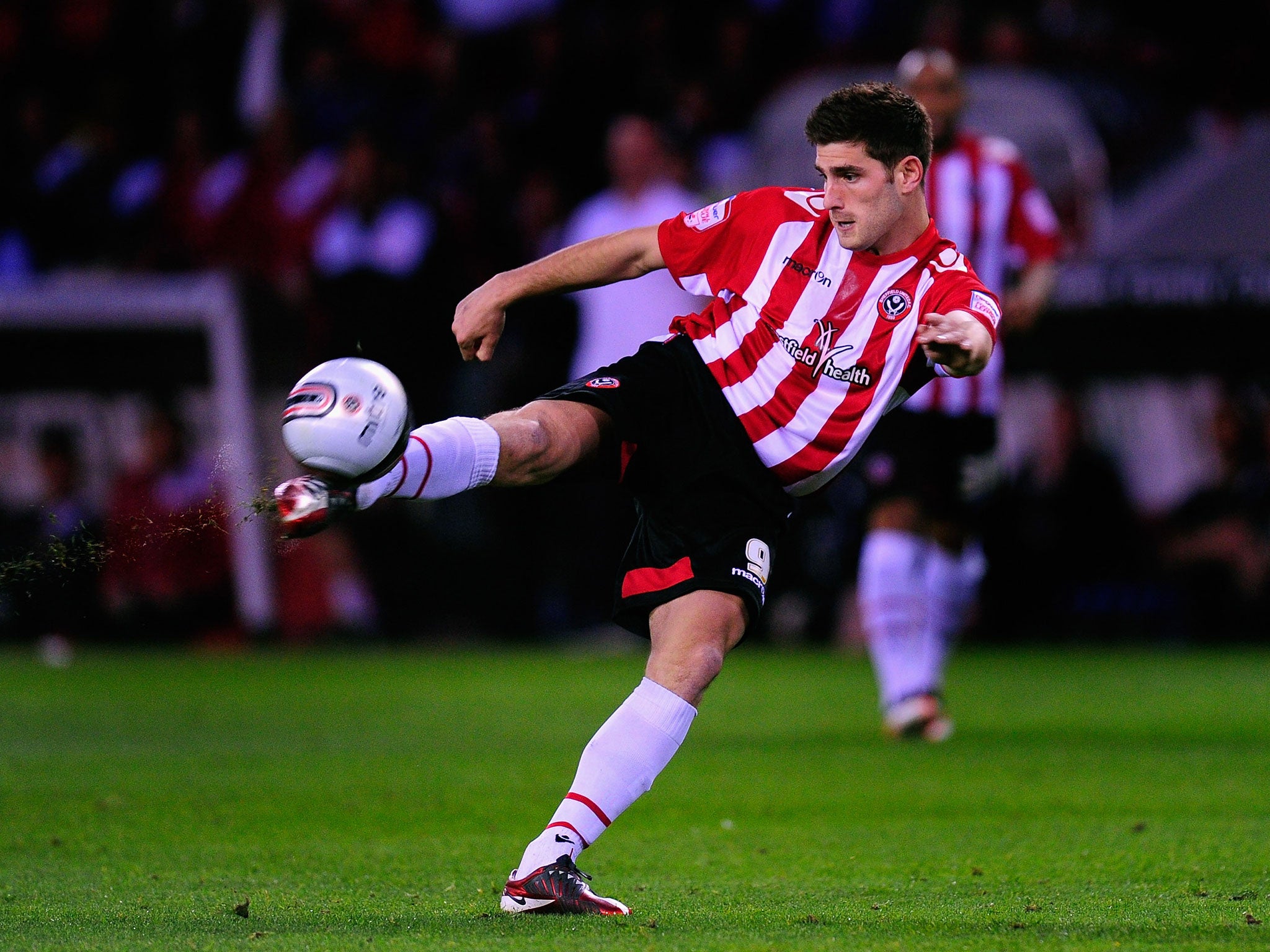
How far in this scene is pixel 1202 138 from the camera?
12.3 meters

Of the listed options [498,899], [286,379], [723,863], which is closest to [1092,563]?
[286,379]

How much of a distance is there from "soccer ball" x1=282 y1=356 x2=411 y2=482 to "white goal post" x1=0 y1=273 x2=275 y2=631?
7.75 meters

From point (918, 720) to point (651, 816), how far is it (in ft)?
6.55

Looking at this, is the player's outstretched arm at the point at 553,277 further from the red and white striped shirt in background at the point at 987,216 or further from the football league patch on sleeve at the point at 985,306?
the red and white striped shirt in background at the point at 987,216

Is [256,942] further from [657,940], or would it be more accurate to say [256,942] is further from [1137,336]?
[1137,336]

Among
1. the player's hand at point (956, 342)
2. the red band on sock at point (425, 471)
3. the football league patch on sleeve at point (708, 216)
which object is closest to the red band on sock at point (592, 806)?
the red band on sock at point (425, 471)

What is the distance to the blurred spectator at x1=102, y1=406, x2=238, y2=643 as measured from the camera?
35.4 ft

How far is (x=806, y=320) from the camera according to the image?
417 centimetres

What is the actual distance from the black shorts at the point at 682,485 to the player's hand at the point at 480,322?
0.60 ft

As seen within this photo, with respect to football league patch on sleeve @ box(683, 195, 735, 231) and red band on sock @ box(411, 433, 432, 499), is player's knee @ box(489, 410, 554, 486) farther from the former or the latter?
football league patch on sleeve @ box(683, 195, 735, 231)

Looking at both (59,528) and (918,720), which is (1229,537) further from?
(59,528)

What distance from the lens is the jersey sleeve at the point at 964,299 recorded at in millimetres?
3787

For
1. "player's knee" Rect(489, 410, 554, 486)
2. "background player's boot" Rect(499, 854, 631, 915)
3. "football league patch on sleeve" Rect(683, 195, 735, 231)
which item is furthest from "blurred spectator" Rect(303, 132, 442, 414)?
"background player's boot" Rect(499, 854, 631, 915)

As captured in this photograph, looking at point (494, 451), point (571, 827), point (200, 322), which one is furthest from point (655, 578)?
point (200, 322)
